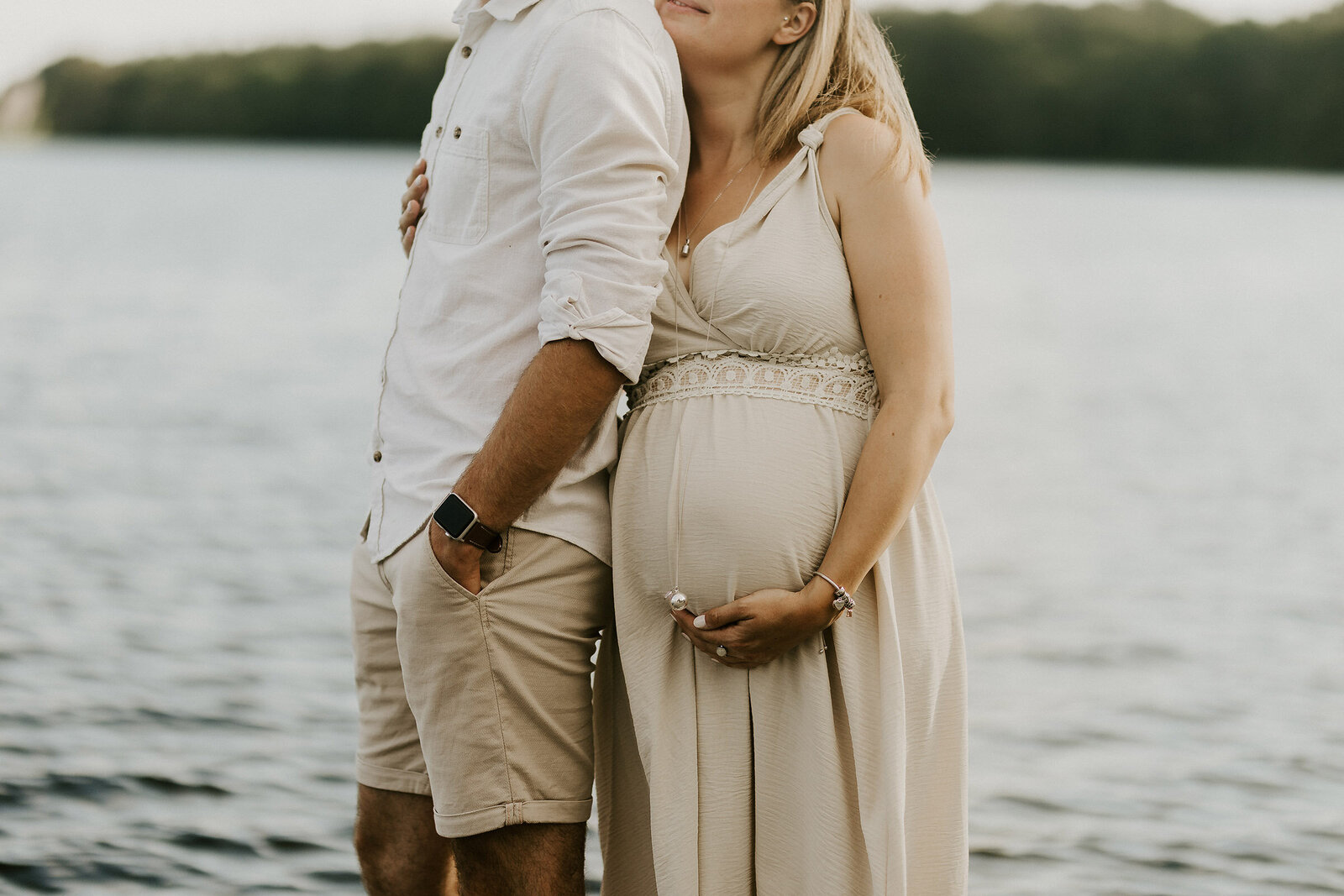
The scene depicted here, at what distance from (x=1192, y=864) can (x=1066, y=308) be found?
16.7 m

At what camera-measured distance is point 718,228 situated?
2164 mm

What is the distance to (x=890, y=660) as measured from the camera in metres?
2.12

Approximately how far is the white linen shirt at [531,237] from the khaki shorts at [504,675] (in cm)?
6

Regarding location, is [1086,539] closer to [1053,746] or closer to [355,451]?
[1053,746]

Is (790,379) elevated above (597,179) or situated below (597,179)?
below

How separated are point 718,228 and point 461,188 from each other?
0.41 meters

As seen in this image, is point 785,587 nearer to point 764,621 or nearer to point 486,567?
point 764,621

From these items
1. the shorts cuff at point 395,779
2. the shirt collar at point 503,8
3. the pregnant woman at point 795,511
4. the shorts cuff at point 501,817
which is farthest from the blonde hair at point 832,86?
the shorts cuff at point 395,779

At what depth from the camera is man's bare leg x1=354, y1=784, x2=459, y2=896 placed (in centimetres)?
244

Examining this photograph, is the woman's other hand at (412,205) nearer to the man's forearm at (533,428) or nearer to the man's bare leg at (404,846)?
the man's forearm at (533,428)

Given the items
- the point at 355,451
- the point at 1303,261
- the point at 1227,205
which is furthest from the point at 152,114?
the point at 355,451

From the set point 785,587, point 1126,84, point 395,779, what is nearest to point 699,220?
point 785,587

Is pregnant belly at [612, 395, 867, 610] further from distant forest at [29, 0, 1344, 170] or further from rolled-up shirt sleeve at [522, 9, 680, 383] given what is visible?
distant forest at [29, 0, 1344, 170]

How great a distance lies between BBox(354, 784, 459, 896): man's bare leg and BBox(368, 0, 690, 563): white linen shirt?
56 centimetres
